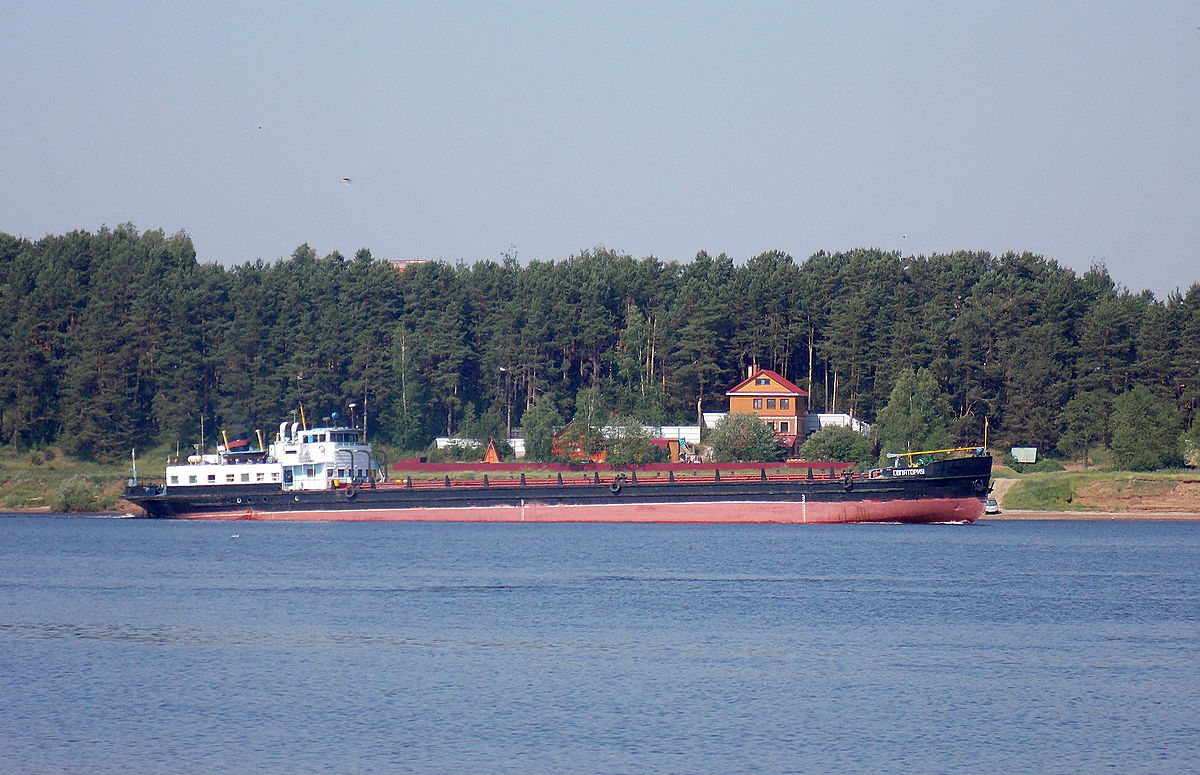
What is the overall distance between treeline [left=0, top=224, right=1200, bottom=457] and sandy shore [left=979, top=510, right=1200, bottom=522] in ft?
44.6

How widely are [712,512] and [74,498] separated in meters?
38.6

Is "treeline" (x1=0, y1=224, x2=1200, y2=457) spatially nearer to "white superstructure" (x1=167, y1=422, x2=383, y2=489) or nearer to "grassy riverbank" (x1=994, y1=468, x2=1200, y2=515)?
"grassy riverbank" (x1=994, y1=468, x2=1200, y2=515)

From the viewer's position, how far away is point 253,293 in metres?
Result: 92.6

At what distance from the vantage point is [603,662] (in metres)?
25.7

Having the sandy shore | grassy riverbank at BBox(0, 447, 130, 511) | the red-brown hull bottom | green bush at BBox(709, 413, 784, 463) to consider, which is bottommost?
the sandy shore

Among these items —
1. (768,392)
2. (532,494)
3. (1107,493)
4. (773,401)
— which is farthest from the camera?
(768,392)

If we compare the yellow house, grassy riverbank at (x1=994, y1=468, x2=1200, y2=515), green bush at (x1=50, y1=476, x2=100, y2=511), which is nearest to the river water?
grassy riverbank at (x1=994, y1=468, x2=1200, y2=515)

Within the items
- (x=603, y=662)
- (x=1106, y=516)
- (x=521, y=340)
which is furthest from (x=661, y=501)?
(x=521, y=340)

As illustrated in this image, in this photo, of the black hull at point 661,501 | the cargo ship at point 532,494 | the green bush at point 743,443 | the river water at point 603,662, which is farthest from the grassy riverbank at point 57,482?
the green bush at point 743,443

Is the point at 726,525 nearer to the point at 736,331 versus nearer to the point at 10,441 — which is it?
the point at 736,331

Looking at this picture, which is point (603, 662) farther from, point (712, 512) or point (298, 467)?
point (298, 467)

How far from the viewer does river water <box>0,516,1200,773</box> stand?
1942cm

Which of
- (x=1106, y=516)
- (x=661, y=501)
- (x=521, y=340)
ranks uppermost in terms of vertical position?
(x=521, y=340)

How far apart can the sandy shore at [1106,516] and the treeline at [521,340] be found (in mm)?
13589
